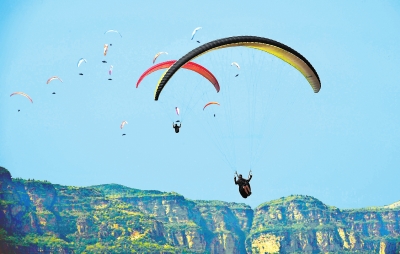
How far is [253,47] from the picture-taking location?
5850cm

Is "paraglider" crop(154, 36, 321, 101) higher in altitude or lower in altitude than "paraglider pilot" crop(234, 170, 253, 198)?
higher

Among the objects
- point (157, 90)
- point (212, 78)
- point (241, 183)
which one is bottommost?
point (241, 183)

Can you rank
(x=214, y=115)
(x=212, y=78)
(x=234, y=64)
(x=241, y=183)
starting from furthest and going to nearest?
(x=234, y=64) < (x=212, y=78) < (x=214, y=115) < (x=241, y=183)

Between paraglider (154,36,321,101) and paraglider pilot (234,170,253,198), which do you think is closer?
paraglider (154,36,321,101)

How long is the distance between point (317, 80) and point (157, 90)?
485 inches

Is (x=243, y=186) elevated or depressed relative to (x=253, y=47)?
depressed

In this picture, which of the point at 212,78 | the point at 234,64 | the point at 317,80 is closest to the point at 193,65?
the point at 212,78

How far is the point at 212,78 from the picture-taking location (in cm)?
7500

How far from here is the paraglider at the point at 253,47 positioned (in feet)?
178

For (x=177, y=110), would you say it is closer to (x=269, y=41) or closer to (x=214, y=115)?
(x=214, y=115)

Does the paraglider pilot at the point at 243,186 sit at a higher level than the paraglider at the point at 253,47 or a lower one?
lower

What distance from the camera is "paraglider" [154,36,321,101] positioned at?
178 feet

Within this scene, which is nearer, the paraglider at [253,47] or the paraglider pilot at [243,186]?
the paraglider at [253,47]

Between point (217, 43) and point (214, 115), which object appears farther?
point (214, 115)
